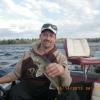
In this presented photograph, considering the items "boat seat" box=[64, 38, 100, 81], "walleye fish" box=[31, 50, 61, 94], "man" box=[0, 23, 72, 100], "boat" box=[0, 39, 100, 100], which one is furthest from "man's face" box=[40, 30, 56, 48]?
"boat seat" box=[64, 38, 100, 81]

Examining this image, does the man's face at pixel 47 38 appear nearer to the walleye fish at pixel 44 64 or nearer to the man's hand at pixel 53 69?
the walleye fish at pixel 44 64

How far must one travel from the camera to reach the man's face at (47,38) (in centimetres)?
488

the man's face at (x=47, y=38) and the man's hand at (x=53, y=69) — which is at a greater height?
the man's face at (x=47, y=38)

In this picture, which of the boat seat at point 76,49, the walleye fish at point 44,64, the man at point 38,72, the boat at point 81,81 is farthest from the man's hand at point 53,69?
the boat seat at point 76,49

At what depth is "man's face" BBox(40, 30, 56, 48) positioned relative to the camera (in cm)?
488

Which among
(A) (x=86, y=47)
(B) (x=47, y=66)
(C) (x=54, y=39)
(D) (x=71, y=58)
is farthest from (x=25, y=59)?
(A) (x=86, y=47)

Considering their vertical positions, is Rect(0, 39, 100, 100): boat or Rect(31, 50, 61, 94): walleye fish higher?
Rect(31, 50, 61, 94): walleye fish

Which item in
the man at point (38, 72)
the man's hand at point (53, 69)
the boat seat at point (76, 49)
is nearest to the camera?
the man's hand at point (53, 69)

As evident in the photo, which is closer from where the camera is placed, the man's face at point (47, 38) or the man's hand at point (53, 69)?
the man's hand at point (53, 69)

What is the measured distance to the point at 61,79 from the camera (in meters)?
4.46

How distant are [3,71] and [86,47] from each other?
1891 mm

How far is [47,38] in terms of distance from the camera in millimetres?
4875

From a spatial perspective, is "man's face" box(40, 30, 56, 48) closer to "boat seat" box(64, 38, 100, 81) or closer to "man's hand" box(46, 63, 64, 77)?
"man's hand" box(46, 63, 64, 77)

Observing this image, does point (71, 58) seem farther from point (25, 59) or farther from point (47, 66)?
point (47, 66)
